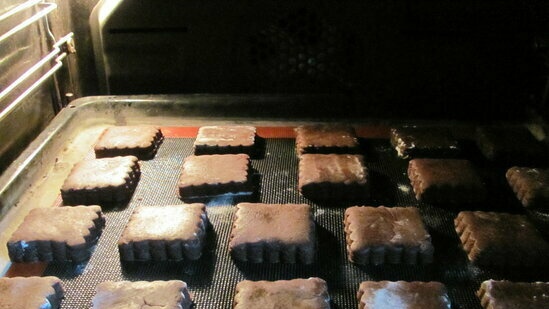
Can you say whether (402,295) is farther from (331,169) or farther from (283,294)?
(331,169)

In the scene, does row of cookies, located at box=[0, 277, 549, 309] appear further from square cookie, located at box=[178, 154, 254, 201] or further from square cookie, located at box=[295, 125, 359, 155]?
square cookie, located at box=[295, 125, 359, 155]

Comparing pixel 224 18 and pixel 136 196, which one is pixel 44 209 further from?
pixel 224 18

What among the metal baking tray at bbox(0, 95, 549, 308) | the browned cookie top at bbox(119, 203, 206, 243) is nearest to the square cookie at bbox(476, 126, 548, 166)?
the metal baking tray at bbox(0, 95, 549, 308)

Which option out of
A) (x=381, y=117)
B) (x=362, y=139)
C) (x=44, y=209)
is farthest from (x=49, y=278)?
(x=381, y=117)

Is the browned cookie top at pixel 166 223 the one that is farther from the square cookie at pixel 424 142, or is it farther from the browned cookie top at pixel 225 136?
the square cookie at pixel 424 142

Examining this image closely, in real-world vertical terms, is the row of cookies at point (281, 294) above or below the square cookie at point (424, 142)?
below

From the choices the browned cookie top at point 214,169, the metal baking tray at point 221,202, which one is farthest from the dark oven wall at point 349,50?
the browned cookie top at point 214,169

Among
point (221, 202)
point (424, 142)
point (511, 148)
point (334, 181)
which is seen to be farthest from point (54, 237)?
point (511, 148)
